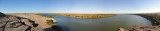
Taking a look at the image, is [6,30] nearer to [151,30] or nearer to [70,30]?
[70,30]

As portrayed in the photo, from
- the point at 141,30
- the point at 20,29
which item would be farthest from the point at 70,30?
the point at 141,30

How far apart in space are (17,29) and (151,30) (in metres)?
13.1

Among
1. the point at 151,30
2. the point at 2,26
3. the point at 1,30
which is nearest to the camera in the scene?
the point at 1,30

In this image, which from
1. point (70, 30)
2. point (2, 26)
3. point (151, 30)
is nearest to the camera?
point (2, 26)

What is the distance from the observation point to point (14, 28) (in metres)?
6.46

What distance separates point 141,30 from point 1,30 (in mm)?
13402

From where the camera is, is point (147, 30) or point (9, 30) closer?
point (9, 30)

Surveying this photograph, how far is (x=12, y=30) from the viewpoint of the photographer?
6211 mm

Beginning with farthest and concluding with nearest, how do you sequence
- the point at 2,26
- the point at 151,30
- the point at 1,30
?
the point at 151,30 < the point at 2,26 < the point at 1,30

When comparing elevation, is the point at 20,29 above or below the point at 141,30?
above

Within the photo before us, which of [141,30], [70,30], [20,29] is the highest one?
[20,29]

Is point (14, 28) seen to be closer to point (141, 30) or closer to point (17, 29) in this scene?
point (17, 29)

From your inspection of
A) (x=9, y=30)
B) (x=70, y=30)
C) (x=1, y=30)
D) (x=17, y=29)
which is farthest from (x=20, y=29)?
(x=70, y=30)

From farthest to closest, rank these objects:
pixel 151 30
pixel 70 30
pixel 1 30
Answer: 1. pixel 70 30
2. pixel 151 30
3. pixel 1 30
